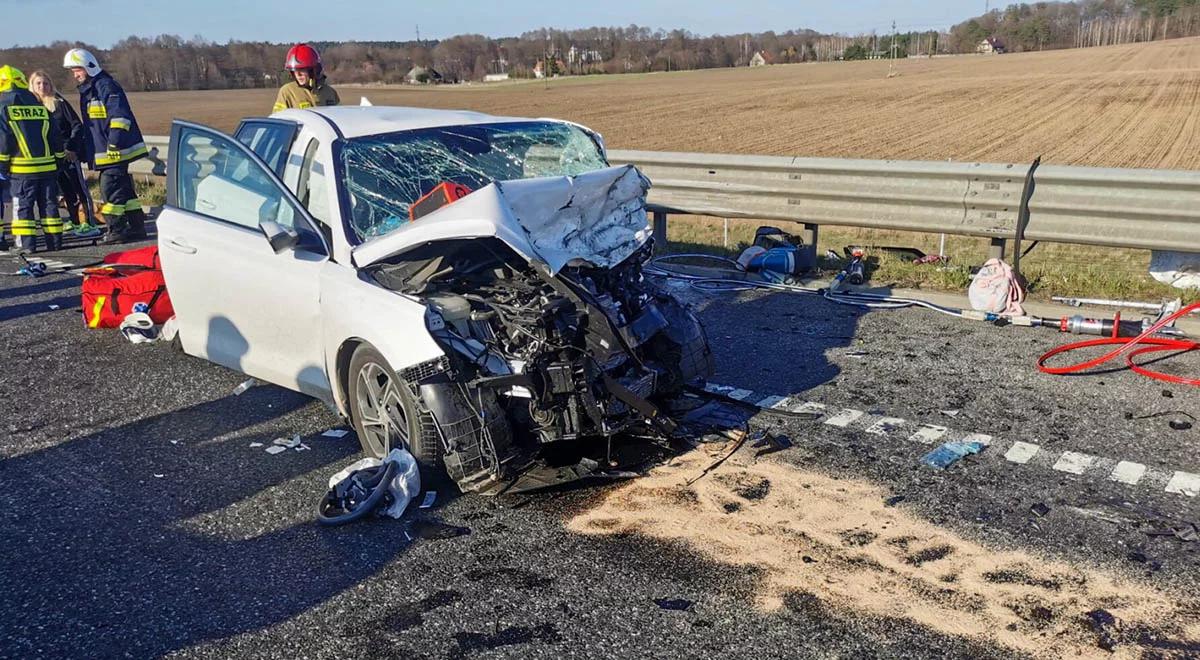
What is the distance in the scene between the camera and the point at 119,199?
11.1 m

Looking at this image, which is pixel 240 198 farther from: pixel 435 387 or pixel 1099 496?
pixel 1099 496

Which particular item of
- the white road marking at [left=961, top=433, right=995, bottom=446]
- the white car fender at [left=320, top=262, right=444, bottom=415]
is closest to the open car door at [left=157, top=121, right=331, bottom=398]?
the white car fender at [left=320, top=262, right=444, bottom=415]

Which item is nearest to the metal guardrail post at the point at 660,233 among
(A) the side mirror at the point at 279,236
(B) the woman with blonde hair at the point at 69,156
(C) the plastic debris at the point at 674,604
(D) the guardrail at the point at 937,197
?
(D) the guardrail at the point at 937,197

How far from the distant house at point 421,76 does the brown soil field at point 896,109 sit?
378cm

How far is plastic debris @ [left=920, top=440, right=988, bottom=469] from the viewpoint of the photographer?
4.59 metres

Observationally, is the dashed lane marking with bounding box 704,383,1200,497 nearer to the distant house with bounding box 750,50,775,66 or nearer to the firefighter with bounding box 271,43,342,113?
the firefighter with bounding box 271,43,342,113

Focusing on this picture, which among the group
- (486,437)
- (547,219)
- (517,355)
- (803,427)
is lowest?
(803,427)

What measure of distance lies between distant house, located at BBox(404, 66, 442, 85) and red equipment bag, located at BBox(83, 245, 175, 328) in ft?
247

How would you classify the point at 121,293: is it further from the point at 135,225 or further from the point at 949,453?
the point at 949,453

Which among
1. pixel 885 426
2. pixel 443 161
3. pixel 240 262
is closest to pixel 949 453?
pixel 885 426

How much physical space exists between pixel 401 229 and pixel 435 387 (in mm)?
875

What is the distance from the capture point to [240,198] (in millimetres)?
5684

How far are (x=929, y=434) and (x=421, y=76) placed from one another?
266ft

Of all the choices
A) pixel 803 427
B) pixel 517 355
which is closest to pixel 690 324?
pixel 803 427
